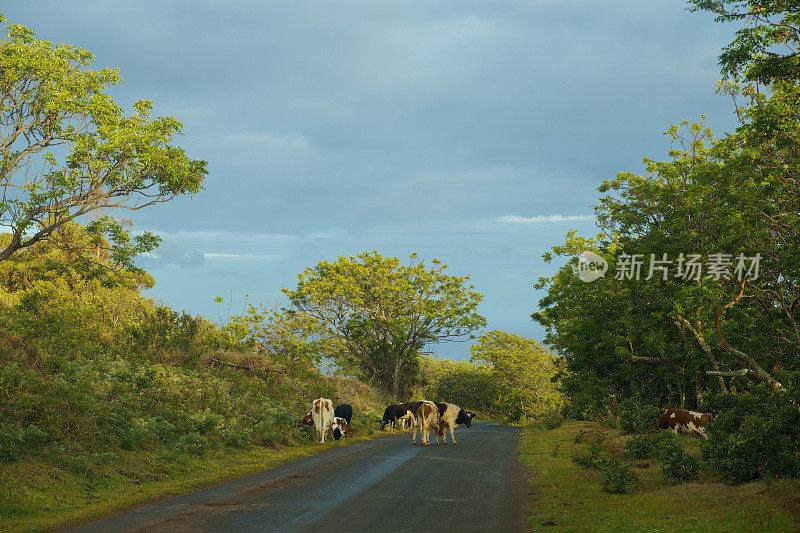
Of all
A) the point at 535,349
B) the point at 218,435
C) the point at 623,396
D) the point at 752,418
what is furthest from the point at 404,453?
the point at 535,349

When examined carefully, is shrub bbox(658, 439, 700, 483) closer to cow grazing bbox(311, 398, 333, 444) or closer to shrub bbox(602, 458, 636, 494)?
shrub bbox(602, 458, 636, 494)

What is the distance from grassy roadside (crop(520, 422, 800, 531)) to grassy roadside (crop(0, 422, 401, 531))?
8403 mm

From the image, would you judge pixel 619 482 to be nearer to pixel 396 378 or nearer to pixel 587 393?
pixel 587 393

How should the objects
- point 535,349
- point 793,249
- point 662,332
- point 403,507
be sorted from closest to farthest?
point 403,507 < point 793,249 < point 662,332 < point 535,349

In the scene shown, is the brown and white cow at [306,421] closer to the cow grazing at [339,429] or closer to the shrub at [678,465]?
the cow grazing at [339,429]

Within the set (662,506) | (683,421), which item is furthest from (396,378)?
(662,506)

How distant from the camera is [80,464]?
43.6ft

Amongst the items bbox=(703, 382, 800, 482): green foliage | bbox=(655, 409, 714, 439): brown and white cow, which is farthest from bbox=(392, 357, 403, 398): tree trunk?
bbox=(703, 382, 800, 482): green foliage

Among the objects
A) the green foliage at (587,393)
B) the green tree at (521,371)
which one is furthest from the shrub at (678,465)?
the green tree at (521,371)

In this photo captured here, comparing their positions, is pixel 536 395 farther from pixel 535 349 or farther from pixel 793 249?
pixel 793 249

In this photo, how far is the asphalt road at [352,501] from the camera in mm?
9742

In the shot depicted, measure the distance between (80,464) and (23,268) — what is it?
32267 millimetres

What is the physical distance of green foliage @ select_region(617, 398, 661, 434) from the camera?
22.3m

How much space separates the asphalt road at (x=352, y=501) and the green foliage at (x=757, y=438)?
469cm
